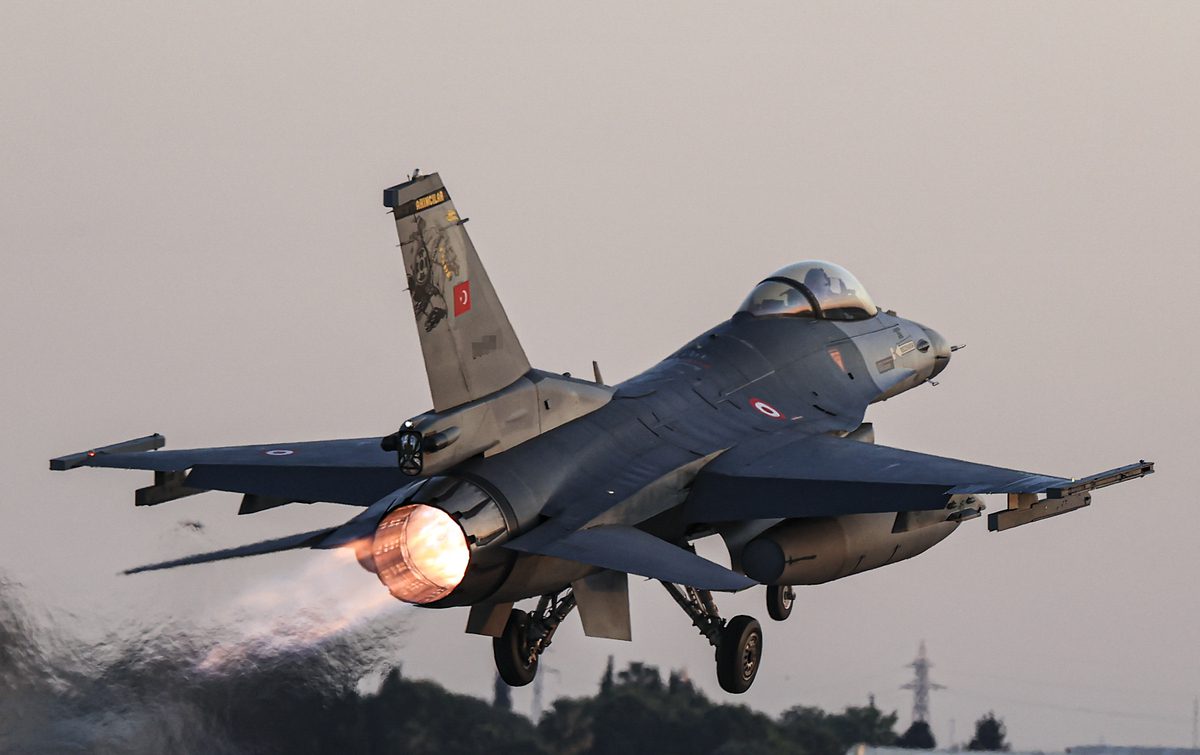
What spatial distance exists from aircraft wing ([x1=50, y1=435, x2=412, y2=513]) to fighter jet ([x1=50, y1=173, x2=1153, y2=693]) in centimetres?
3

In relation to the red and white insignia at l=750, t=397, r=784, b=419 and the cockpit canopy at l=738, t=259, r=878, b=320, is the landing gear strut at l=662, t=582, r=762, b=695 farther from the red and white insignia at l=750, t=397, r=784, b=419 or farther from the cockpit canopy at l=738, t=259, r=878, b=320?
the cockpit canopy at l=738, t=259, r=878, b=320

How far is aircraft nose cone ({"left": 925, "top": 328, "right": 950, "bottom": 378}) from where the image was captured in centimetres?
3994

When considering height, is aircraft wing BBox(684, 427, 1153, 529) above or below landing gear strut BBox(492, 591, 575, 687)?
above

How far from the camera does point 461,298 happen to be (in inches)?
1232

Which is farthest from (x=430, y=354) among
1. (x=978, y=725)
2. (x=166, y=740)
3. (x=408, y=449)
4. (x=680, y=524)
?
(x=978, y=725)

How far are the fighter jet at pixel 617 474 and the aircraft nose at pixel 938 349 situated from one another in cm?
94

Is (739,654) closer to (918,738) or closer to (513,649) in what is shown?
(513,649)

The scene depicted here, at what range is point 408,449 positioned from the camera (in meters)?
30.5

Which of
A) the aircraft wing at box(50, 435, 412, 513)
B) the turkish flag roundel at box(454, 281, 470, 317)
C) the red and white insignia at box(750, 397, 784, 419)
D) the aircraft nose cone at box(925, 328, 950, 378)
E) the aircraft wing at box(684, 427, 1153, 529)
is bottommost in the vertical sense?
the aircraft wing at box(684, 427, 1153, 529)

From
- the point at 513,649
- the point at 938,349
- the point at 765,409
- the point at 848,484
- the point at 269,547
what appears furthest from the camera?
the point at 938,349

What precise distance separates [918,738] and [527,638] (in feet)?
32.4

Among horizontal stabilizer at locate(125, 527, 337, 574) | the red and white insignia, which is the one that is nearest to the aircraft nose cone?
the red and white insignia

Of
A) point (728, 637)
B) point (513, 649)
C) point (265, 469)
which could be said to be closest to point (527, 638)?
point (513, 649)

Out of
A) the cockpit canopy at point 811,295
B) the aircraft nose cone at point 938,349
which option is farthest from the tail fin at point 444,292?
the aircraft nose cone at point 938,349
